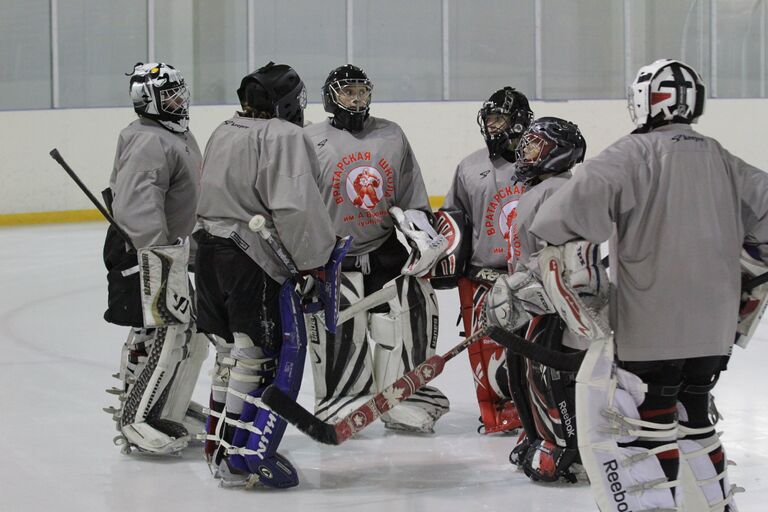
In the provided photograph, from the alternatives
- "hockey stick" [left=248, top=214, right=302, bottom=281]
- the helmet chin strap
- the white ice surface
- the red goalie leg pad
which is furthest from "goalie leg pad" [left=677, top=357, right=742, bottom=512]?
the helmet chin strap

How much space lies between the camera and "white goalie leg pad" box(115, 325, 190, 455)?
12.9 feet

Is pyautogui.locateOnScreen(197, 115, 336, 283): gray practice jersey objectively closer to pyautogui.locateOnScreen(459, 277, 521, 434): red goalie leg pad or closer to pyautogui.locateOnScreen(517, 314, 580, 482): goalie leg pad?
pyautogui.locateOnScreen(517, 314, 580, 482): goalie leg pad

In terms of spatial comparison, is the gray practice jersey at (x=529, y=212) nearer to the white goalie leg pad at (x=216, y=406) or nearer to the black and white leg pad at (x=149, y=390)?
the white goalie leg pad at (x=216, y=406)

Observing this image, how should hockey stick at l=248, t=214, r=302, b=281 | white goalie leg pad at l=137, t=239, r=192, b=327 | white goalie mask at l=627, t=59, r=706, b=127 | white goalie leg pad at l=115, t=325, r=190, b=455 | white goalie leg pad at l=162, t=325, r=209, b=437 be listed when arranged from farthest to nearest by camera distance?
1. white goalie leg pad at l=162, t=325, r=209, b=437
2. white goalie leg pad at l=115, t=325, r=190, b=455
3. white goalie leg pad at l=137, t=239, r=192, b=327
4. hockey stick at l=248, t=214, r=302, b=281
5. white goalie mask at l=627, t=59, r=706, b=127

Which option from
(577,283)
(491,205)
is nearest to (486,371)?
(491,205)

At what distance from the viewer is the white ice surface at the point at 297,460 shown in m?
3.49

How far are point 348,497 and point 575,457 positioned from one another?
657mm

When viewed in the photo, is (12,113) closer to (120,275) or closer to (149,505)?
(120,275)

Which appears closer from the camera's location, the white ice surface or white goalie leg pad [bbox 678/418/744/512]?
white goalie leg pad [bbox 678/418/744/512]

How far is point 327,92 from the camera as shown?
4.40 meters

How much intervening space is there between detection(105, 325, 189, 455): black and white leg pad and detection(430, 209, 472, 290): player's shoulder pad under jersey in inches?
37.0

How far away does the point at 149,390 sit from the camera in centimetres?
398

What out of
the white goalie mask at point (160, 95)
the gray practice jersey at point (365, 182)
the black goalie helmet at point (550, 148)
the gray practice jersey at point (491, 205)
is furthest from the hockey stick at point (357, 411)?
the white goalie mask at point (160, 95)

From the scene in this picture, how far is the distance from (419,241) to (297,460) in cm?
84
